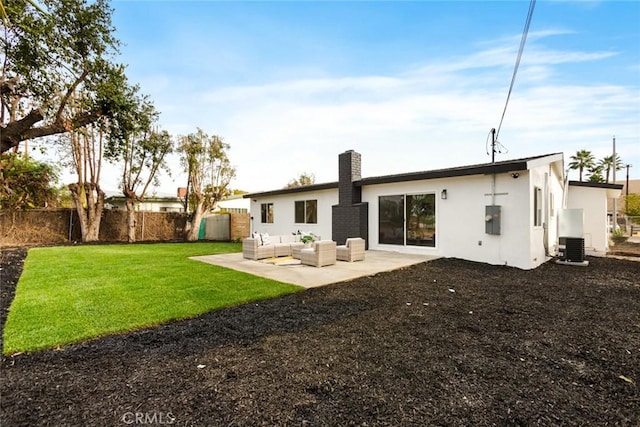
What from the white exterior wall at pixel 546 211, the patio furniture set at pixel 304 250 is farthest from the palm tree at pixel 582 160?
the patio furniture set at pixel 304 250

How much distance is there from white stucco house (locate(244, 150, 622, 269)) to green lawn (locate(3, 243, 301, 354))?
6.10 meters

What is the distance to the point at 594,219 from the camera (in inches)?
490

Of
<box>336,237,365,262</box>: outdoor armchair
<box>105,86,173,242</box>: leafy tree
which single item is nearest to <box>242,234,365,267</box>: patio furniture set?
<box>336,237,365,262</box>: outdoor armchair

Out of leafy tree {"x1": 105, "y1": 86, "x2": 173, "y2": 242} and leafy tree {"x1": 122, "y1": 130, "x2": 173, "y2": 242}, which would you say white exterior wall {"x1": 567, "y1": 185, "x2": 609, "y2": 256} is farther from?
leafy tree {"x1": 122, "y1": 130, "x2": 173, "y2": 242}

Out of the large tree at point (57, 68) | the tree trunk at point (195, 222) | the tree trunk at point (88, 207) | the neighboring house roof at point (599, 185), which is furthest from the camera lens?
the tree trunk at point (195, 222)

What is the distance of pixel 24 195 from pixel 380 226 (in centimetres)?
1615

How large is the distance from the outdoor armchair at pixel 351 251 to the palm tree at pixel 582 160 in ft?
127

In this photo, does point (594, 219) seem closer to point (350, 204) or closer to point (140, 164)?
point (350, 204)

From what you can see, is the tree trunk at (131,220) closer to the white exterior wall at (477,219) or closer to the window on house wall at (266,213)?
the window on house wall at (266,213)

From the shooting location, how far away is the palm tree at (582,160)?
1409 inches

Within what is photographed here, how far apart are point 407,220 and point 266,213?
28.2 feet

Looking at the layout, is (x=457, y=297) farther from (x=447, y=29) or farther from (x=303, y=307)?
(x=447, y=29)

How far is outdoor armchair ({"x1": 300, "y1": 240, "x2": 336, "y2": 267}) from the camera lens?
8258 millimetres

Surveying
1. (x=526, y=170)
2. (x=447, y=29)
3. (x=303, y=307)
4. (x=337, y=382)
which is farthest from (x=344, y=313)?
(x=447, y=29)
